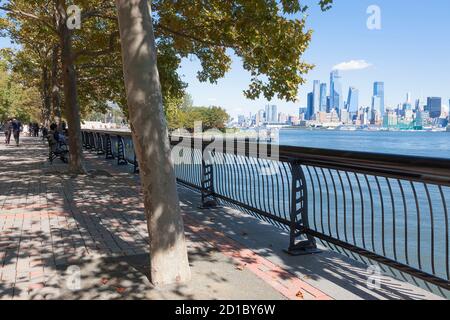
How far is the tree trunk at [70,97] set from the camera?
45.9 ft

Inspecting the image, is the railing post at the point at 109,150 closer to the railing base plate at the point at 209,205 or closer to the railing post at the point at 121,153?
the railing post at the point at 121,153

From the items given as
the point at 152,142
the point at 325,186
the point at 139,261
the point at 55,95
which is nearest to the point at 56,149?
the point at 55,95

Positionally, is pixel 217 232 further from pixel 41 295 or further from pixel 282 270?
pixel 41 295

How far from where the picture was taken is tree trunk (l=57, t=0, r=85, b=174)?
45.9 feet

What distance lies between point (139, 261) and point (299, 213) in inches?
78.7

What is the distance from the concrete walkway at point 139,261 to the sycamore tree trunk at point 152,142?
271 millimetres

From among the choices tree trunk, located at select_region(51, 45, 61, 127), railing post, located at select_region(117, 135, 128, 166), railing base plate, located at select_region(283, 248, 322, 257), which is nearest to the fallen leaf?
railing base plate, located at select_region(283, 248, 322, 257)

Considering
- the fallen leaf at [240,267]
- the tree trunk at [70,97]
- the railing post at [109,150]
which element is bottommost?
the fallen leaf at [240,267]

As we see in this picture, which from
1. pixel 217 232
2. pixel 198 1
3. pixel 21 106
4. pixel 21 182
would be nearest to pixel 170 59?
pixel 198 1

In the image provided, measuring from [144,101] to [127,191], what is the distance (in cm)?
668

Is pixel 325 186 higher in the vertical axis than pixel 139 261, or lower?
higher

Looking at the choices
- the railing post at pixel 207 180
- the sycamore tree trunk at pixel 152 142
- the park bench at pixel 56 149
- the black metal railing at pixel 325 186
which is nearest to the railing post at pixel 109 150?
the park bench at pixel 56 149

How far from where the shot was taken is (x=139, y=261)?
17.0 feet

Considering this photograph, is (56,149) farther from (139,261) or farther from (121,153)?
(139,261)
